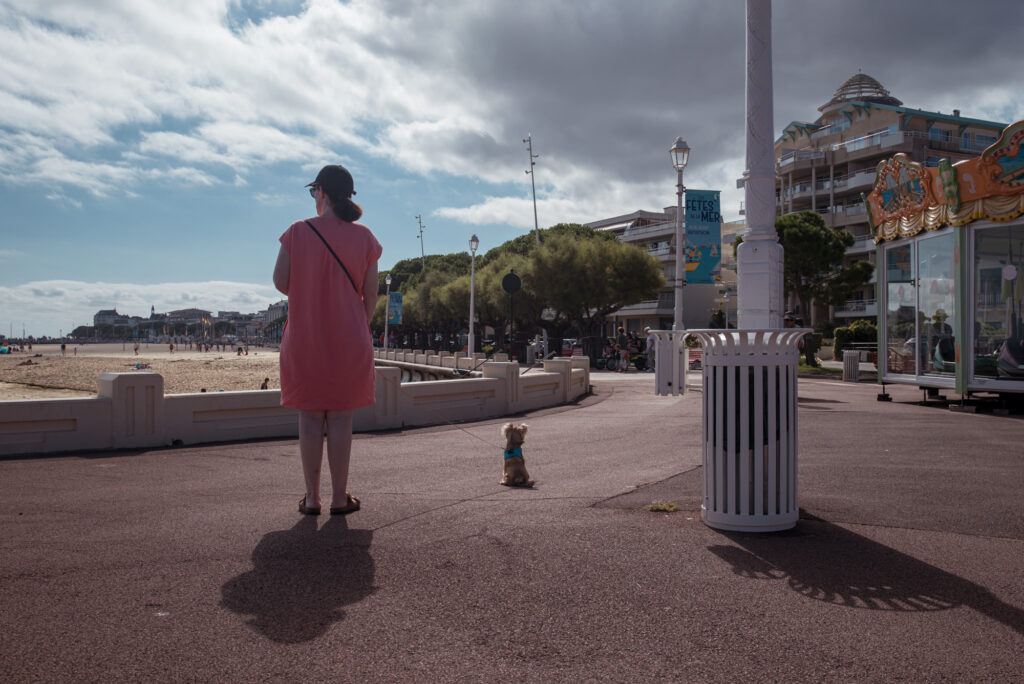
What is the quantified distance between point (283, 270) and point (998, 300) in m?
13.1

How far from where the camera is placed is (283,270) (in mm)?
4262

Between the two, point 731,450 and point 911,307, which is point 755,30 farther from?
point 911,307

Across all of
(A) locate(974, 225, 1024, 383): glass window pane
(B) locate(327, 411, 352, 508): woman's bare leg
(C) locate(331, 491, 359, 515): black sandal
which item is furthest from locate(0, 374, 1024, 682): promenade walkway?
(A) locate(974, 225, 1024, 383): glass window pane

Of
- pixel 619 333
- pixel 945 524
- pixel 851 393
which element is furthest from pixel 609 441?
pixel 619 333

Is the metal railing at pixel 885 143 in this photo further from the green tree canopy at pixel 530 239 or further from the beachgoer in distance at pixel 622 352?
the beachgoer in distance at pixel 622 352

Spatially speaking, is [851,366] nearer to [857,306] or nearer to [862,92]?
[857,306]

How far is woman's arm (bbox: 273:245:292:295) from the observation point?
4250mm

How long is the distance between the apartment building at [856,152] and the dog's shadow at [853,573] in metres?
52.1

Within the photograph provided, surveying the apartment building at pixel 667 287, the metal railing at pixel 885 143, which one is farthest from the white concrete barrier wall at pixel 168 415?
the metal railing at pixel 885 143

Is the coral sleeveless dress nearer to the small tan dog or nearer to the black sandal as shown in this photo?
the black sandal

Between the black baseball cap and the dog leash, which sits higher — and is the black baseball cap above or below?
above

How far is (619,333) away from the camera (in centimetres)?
3491

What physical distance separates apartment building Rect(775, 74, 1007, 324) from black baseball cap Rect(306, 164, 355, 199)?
52696mm

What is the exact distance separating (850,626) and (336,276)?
10.3 feet
